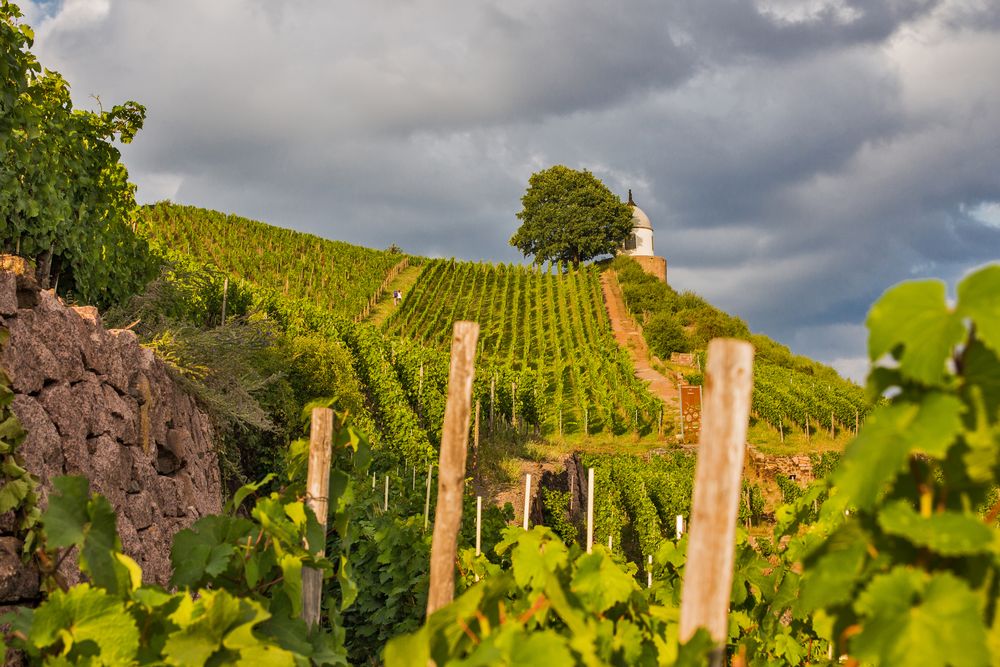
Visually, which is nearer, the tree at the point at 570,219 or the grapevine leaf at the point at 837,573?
the grapevine leaf at the point at 837,573

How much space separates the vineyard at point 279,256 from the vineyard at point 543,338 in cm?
322

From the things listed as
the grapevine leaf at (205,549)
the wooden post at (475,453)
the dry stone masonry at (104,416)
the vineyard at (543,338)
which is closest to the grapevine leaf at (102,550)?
the grapevine leaf at (205,549)

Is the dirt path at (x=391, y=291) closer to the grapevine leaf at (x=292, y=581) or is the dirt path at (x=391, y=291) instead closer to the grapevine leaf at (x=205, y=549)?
the grapevine leaf at (x=205, y=549)

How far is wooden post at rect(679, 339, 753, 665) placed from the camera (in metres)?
1.34

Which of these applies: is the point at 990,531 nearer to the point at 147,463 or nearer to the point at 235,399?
the point at 147,463

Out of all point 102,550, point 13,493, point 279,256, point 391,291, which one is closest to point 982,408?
point 102,550

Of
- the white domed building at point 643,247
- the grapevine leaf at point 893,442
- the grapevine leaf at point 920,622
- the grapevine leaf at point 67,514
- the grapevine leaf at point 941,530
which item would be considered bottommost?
the grapevine leaf at point 67,514

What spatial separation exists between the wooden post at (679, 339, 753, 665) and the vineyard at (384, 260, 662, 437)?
19.2 m

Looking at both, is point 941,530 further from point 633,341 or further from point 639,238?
point 639,238

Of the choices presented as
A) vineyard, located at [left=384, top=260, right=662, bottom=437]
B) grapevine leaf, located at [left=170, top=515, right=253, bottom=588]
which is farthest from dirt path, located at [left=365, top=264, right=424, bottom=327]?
grapevine leaf, located at [left=170, top=515, right=253, bottom=588]

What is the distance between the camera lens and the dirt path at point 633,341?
28.7 metres

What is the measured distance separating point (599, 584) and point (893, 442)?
1.28 meters

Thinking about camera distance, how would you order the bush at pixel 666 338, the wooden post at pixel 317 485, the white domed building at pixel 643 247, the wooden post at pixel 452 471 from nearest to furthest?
the wooden post at pixel 452 471 → the wooden post at pixel 317 485 → the bush at pixel 666 338 → the white domed building at pixel 643 247

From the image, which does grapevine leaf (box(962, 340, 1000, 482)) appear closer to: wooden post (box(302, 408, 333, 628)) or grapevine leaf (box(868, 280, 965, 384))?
grapevine leaf (box(868, 280, 965, 384))
